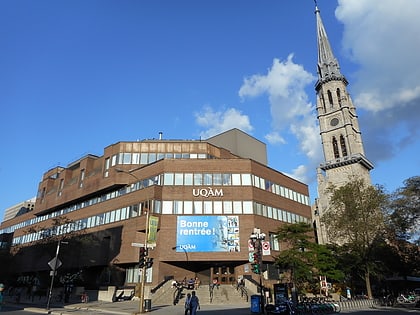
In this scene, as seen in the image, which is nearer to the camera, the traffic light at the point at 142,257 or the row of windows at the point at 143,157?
the traffic light at the point at 142,257

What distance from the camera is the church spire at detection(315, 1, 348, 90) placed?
9612 centimetres

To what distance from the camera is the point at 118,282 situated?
141ft

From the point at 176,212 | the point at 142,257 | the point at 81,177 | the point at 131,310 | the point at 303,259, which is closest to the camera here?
the point at 142,257

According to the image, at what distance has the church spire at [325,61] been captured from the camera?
96125 millimetres

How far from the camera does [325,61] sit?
99938 mm

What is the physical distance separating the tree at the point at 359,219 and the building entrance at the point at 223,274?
54.7 feet

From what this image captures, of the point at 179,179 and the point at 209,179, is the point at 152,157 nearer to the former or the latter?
the point at 179,179

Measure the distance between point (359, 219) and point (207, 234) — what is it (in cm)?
2153

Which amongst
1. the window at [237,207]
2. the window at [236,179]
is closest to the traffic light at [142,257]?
the window at [237,207]

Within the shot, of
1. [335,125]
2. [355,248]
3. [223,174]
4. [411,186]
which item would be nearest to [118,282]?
[223,174]

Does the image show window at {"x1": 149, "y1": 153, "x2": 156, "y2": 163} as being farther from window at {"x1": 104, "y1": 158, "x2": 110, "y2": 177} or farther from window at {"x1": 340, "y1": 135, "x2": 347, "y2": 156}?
window at {"x1": 340, "y1": 135, "x2": 347, "y2": 156}

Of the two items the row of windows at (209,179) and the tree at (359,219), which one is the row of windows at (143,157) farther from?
the tree at (359,219)

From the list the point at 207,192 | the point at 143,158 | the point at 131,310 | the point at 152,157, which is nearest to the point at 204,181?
the point at 207,192

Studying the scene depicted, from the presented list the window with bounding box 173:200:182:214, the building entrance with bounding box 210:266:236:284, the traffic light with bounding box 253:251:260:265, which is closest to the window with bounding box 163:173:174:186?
the window with bounding box 173:200:182:214
